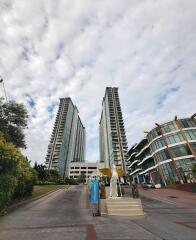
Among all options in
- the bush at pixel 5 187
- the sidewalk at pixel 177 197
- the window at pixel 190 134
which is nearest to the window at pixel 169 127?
the window at pixel 190 134

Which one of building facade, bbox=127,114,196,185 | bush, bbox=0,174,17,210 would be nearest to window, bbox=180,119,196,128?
building facade, bbox=127,114,196,185

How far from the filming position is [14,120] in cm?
2519

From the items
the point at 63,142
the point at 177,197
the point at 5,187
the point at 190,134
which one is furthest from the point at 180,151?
the point at 63,142

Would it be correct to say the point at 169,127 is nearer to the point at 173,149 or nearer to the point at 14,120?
the point at 173,149

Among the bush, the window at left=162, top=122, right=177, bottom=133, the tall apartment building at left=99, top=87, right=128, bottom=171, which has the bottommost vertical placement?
the bush

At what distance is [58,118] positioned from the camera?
145375mm

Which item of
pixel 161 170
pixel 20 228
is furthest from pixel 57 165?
pixel 20 228

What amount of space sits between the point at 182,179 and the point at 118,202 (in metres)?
39.0

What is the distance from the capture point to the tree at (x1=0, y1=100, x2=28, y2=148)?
2436cm

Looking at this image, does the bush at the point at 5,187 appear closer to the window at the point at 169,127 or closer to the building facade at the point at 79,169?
the window at the point at 169,127

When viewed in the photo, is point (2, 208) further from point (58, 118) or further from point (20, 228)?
point (58, 118)

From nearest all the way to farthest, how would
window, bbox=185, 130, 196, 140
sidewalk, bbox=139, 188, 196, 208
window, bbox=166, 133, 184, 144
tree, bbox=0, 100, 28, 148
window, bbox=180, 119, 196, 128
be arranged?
sidewalk, bbox=139, 188, 196, 208
tree, bbox=0, 100, 28, 148
window, bbox=185, 130, 196, 140
window, bbox=166, 133, 184, 144
window, bbox=180, 119, 196, 128

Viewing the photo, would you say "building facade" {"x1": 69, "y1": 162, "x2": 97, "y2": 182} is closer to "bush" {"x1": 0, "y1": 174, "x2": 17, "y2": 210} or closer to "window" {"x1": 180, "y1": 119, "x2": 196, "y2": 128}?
"window" {"x1": 180, "y1": 119, "x2": 196, "y2": 128}

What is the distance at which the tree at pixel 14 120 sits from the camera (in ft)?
79.9
